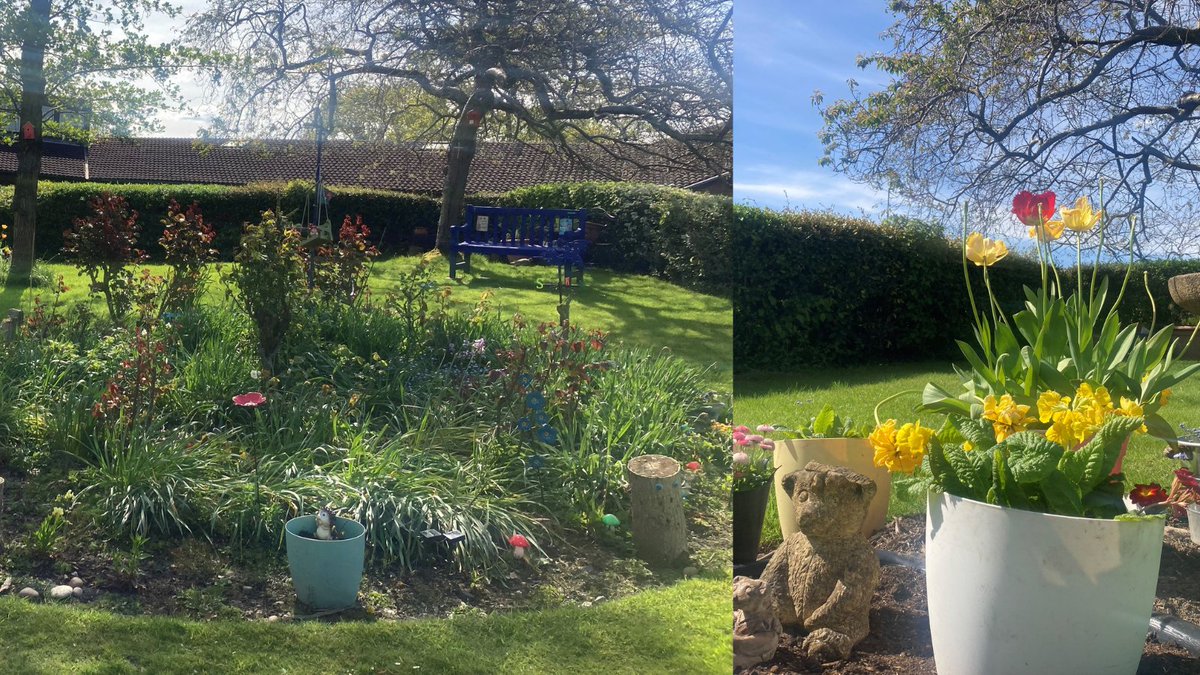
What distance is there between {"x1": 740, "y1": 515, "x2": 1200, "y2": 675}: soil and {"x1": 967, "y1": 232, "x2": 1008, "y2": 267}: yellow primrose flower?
0.82 meters

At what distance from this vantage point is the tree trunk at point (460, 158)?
2.03m

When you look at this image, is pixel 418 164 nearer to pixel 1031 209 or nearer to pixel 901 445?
pixel 901 445

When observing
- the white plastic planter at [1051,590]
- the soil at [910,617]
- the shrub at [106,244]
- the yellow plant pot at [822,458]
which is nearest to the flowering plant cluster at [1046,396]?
the white plastic planter at [1051,590]

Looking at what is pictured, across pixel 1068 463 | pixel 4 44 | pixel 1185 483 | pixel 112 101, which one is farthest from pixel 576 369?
pixel 1185 483

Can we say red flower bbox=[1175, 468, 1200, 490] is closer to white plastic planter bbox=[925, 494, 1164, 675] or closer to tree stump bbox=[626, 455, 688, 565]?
white plastic planter bbox=[925, 494, 1164, 675]

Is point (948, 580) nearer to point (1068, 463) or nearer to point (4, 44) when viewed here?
point (1068, 463)

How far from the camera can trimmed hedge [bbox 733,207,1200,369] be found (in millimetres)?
2211

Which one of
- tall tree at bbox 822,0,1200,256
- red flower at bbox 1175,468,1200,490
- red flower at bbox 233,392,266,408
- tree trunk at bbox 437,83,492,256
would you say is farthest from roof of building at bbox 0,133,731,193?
red flower at bbox 1175,468,1200,490

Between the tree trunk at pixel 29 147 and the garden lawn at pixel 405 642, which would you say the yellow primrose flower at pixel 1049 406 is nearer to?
the garden lawn at pixel 405 642

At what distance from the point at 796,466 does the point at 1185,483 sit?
1020 mm

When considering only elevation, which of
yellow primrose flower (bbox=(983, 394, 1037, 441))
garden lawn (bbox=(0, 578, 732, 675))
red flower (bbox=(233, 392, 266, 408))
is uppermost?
yellow primrose flower (bbox=(983, 394, 1037, 441))

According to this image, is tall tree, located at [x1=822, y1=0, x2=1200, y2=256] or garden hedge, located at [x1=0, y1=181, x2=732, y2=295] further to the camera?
tall tree, located at [x1=822, y1=0, x2=1200, y2=256]

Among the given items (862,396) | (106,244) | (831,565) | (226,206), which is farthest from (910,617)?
(106,244)

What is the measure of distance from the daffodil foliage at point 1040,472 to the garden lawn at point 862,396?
13.3 inches
